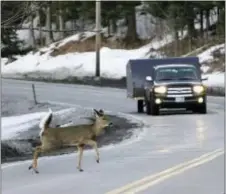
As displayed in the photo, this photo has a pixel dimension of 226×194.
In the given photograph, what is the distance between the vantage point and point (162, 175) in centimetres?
1259

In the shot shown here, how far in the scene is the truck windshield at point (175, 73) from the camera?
94.7 feet

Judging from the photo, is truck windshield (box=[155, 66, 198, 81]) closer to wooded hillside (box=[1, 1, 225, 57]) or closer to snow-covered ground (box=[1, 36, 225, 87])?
wooded hillside (box=[1, 1, 225, 57])

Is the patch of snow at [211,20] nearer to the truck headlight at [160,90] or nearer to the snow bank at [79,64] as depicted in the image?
the snow bank at [79,64]

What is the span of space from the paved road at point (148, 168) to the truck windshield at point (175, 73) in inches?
206

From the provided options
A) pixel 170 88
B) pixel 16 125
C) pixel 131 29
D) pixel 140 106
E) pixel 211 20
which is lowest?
pixel 140 106

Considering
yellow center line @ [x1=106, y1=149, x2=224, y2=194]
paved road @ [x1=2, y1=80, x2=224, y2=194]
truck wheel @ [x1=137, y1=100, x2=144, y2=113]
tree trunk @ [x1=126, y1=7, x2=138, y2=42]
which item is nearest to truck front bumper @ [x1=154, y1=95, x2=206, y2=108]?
truck wheel @ [x1=137, y1=100, x2=144, y2=113]

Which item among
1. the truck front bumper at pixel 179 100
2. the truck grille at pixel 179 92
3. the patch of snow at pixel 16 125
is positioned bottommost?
the patch of snow at pixel 16 125

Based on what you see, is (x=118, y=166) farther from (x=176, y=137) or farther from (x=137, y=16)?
(x=137, y=16)

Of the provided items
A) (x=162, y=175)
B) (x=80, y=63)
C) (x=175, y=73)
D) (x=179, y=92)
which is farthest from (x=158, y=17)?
(x=162, y=175)

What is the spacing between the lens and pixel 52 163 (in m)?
14.6

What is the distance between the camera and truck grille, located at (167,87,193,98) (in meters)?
28.0

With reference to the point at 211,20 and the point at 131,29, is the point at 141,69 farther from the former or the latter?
the point at 131,29

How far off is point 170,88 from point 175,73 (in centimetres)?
116

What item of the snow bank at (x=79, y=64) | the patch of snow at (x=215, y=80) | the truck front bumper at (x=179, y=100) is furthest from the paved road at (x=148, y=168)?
the snow bank at (x=79, y=64)
